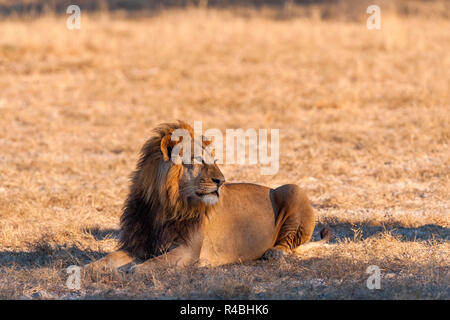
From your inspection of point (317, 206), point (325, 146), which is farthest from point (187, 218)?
point (325, 146)

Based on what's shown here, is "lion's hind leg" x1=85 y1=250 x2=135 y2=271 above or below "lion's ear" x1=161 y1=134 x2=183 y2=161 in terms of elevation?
below

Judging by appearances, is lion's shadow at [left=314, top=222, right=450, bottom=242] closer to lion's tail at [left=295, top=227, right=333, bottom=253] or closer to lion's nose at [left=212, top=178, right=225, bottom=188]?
lion's tail at [left=295, top=227, right=333, bottom=253]

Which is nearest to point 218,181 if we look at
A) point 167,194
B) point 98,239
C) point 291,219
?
point 167,194

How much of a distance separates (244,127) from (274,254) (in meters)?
5.77

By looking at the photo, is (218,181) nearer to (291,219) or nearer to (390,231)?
(291,219)

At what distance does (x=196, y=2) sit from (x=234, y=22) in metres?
5.20

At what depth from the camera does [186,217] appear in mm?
5477

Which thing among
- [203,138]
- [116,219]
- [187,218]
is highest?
[203,138]

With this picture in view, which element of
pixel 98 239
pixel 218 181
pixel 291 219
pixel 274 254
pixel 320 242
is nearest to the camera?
pixel 218 181

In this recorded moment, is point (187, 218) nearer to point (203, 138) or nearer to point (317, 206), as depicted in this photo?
point (203, 138)

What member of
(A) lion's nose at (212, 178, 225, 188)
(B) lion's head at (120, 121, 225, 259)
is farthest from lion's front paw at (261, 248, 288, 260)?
(A) lion's nose at (212, 178, 225, 188)

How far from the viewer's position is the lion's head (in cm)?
533

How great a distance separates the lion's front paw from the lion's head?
69 centimetres
